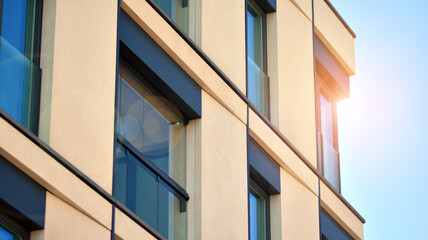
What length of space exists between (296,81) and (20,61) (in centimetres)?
986

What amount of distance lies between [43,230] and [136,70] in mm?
4416

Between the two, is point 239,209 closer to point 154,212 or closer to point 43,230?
point 154,212

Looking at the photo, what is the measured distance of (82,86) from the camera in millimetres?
14398

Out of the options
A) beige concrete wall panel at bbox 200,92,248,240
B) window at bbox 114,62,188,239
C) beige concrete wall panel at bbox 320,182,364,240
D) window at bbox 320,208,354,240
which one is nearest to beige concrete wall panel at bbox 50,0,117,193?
window at bbox 114,62,188,239

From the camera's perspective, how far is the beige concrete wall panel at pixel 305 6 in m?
23.9

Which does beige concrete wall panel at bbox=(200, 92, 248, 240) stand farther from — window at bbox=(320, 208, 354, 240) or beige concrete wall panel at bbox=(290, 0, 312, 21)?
beige concrete wall panel at bbox=(290, 0, 312, 21)

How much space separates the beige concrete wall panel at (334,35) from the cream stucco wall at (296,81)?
1303 millimetres

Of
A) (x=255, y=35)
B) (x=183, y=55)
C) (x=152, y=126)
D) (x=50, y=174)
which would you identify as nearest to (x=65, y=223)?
(x=50, y=174)

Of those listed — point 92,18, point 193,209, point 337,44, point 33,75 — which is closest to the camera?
point 33,75

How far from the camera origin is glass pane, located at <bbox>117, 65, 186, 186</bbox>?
53.0 feet

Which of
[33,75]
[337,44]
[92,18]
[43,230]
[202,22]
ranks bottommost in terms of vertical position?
[43,230]

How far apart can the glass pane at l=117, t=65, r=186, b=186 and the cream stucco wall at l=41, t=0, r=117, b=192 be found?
1.07 metres

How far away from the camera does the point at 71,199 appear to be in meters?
13.5

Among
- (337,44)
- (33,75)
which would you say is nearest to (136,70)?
(33,75)
